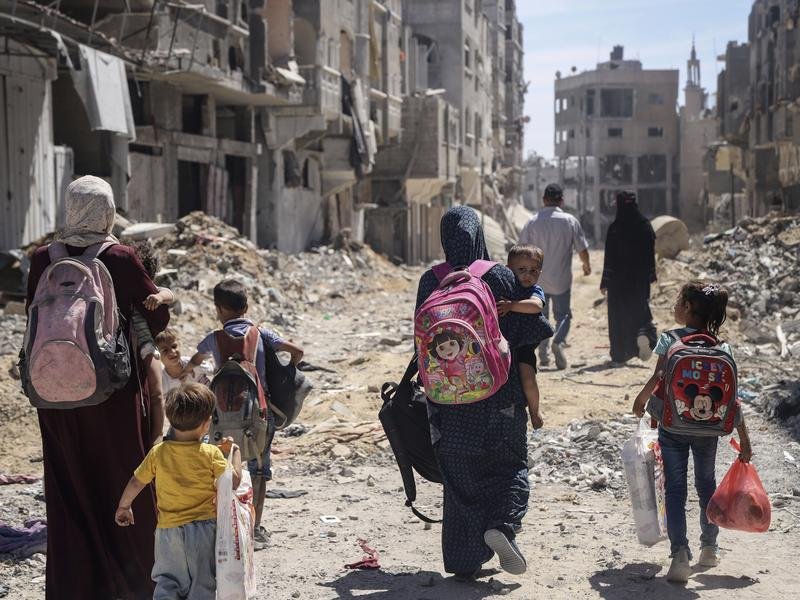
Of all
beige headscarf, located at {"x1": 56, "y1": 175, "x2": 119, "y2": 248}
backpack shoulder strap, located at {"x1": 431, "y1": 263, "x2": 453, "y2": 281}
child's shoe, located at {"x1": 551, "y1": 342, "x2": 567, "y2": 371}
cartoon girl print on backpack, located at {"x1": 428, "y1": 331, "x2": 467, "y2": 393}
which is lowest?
child's shoe, located at {"x1": 551, "y1": 342, "x2": 567, "y2": 371}

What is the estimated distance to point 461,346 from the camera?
4.43 meters

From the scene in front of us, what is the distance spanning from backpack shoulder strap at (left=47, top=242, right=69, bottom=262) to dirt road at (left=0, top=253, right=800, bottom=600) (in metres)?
1.69

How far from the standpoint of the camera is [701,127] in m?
64.1

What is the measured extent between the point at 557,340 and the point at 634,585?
612 centimetres

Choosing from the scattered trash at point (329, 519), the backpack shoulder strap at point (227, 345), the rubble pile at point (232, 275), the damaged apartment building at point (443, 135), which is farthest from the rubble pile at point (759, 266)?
the damaged apartment building at point (443, 135)

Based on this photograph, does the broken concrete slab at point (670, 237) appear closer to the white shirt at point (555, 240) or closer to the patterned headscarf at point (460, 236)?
the white shirt at point (555, 240)

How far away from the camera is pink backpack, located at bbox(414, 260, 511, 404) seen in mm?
4426

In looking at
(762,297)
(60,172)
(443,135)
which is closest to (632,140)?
(443,135)

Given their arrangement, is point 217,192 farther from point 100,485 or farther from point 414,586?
point 100,485

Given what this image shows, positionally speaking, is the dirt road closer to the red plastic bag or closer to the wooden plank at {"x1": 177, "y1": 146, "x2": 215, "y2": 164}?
the red plastic bag

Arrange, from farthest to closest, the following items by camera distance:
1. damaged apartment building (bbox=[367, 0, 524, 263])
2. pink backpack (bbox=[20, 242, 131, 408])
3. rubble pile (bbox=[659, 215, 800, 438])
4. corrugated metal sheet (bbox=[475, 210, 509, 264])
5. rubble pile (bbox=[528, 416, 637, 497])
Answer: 1. corrugated metal sheet (bbox=[475, 210, 509, 264])
2. damaged apartment building (bbox=[367, 0, 524, 263])
3. rubble pile (bbox=[659, 215, 800, 438])
4. rubble pile (bbox=[528, 416, 637, 497])
5. pink backpack (bbox=[20, 242, 131, 408])

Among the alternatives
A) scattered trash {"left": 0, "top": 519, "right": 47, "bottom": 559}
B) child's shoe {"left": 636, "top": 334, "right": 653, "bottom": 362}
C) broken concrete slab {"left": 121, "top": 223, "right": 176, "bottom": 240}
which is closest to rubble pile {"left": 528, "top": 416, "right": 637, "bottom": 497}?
child's shoe {"left": 636, "top": 334, "right": 653, "bottom": 362}

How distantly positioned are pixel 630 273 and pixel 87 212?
24.2 ft

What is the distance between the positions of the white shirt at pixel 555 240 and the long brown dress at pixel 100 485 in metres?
6.60
